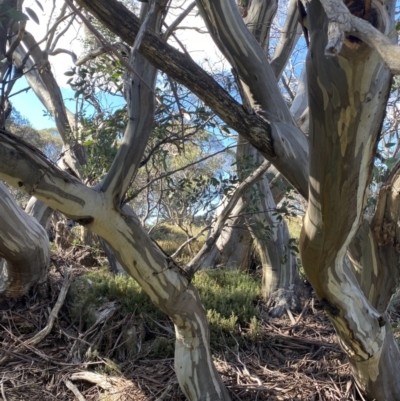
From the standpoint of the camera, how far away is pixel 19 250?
178 inches

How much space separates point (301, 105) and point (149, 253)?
3.47m

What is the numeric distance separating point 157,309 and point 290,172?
9.66 feet

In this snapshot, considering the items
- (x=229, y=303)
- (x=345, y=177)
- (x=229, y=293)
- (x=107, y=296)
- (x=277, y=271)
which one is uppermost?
(x=345, y=177)

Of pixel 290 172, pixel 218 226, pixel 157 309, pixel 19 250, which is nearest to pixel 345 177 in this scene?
pixel 290 172

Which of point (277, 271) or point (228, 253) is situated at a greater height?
point (228, 253)

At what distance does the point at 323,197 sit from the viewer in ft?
7.29

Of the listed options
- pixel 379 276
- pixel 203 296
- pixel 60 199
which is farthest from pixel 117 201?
pixel 203 296

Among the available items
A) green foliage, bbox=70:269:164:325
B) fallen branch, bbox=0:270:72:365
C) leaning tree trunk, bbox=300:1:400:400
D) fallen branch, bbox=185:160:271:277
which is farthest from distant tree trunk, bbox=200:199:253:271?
leaning tree trunk, bbox=300:1:400:400

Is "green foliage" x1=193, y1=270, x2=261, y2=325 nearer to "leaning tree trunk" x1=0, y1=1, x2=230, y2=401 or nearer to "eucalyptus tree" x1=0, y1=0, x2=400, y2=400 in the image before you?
"leaning tree trunk" x1=0, y1=1, x2=230, y2=401

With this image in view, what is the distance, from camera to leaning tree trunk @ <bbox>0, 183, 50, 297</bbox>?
171 inches

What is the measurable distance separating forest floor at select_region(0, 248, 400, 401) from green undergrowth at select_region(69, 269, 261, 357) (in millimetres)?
46

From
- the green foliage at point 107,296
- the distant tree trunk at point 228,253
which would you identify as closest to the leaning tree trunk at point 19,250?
the green foliage at point 107,296

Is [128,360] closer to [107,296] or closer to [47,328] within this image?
[47,328]

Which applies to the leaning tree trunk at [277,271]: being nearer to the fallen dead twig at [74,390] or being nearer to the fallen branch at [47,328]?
the fallen branch at [47,328]
